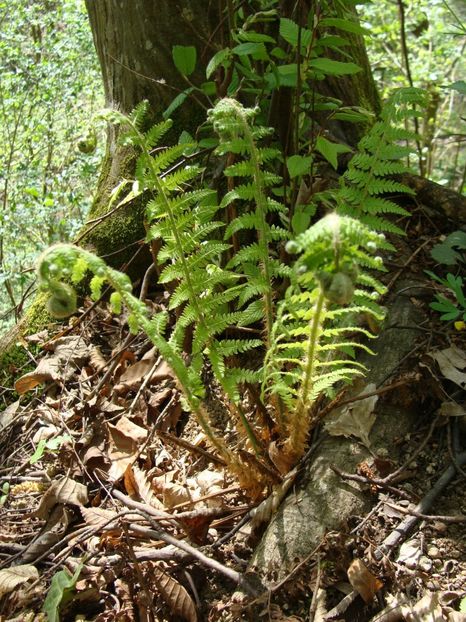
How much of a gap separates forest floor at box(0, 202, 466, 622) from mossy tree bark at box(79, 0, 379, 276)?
53 cm

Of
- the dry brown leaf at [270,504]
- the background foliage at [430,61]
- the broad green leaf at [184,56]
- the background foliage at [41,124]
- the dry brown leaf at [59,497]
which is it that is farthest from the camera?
the background foliage at [430,61]

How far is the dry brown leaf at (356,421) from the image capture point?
5.54ft

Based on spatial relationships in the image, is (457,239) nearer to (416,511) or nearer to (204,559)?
(416,511)

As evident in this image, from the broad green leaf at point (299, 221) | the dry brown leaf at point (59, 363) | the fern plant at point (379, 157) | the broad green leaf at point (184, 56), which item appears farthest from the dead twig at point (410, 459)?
the broad green leaf at point (184, 56)

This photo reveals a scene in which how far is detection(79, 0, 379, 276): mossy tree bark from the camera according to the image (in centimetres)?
245

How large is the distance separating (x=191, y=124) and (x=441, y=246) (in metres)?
1.27

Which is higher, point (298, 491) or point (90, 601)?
point (298, 491)

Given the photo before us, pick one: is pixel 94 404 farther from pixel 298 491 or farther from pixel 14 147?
pixel 14 147

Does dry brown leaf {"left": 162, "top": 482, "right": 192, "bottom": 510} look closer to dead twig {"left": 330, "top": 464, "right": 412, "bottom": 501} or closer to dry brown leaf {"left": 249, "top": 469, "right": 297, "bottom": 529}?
dry brown leaf {"left": 249, "top": 469, "right": 297, "bottom": 529}

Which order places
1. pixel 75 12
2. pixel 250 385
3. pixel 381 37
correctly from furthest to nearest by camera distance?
pixel 381 37 → pixel 75 12 → pixel 250 385

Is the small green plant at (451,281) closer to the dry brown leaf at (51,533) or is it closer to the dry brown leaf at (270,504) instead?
the dry brown leaf at (270,504)

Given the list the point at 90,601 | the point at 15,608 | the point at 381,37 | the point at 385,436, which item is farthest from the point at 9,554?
the point at 381,37

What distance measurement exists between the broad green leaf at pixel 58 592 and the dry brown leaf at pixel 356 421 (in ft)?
2.75

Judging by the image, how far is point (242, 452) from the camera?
1.61 metres
